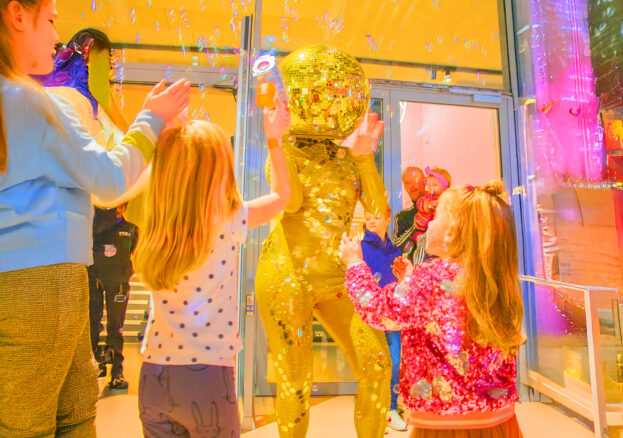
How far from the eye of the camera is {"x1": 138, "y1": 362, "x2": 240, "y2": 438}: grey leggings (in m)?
0.95

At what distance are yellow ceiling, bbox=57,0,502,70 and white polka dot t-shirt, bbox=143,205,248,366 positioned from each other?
1.26 metres

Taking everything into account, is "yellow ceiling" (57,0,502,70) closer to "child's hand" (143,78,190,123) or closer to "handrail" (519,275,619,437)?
"child's hand" (143,78,190,123)

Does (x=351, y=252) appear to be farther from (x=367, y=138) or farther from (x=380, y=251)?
(x=380, y=251)

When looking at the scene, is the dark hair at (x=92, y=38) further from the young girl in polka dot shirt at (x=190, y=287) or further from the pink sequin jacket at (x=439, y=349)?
the pink sequin jacket at (x=439, y=349)

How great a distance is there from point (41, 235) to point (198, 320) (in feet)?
1.14

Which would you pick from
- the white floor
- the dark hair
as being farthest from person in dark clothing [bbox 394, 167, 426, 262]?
the dark hair

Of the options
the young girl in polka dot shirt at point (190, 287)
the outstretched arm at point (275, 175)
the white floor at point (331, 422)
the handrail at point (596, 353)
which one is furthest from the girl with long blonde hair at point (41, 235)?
the handrail at point (596, 353)

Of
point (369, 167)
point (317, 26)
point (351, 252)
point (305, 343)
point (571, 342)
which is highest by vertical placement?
point (317, 26)

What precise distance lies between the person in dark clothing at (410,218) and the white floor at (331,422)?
32.8 inches

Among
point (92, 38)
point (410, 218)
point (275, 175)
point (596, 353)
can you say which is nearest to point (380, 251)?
point (410, 218)

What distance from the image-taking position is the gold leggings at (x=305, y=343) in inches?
50.3

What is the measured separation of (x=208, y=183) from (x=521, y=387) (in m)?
2.41

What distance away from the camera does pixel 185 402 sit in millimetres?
945

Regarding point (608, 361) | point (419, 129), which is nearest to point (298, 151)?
point (419, 129)
